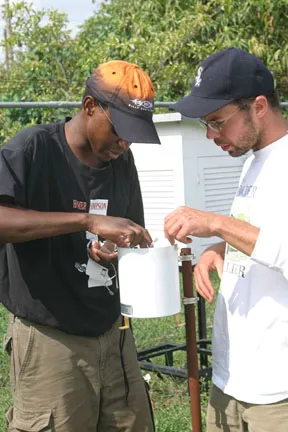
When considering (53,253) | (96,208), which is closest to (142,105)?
(96,208)

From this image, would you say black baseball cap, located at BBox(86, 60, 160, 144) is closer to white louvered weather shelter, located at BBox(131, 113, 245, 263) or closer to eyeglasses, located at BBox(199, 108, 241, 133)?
eyeglasses, located at BBox(199, 108, 241, 133)

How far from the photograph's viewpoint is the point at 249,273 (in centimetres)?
245

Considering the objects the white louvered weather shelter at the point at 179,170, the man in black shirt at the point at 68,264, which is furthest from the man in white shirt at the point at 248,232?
the white louvered weather shelter at the point at 179,170

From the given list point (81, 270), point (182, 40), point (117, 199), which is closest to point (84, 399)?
point (81, 270)

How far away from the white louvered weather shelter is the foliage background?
1786 millimetres

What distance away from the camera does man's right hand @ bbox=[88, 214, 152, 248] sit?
2.44m

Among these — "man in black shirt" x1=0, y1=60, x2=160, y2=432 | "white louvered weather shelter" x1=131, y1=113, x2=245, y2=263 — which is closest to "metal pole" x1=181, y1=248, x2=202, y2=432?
"man in black shirt" x1=0, y1=60, x2=160, y2=432

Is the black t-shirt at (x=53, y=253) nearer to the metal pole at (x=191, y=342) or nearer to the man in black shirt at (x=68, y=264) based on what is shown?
the man in black shirt at (x=68, y=264)

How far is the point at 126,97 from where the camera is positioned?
2.67 metres

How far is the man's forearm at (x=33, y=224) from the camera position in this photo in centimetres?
245

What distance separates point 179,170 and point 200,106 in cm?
571

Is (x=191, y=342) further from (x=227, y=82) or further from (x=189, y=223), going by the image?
(x=227, y=82)

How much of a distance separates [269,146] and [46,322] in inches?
41.3

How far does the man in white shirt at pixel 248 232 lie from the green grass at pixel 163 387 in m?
1.79
